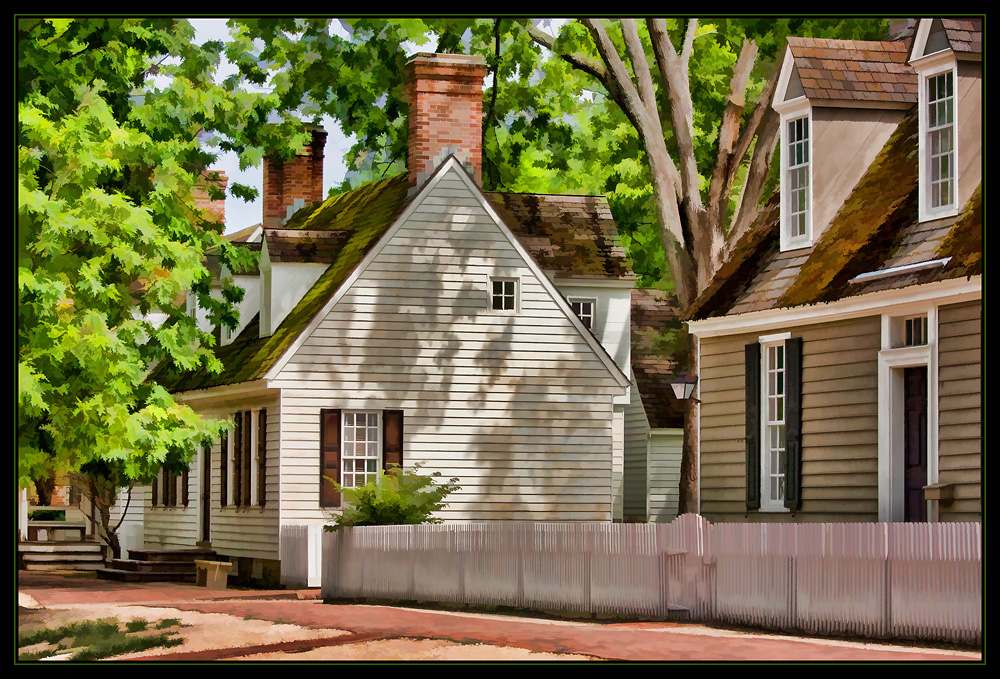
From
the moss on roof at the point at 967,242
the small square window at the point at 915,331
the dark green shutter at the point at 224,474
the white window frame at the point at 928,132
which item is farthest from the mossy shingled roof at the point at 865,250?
the dark green shutter at the point at 224,474

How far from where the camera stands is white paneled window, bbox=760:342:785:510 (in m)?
21.3

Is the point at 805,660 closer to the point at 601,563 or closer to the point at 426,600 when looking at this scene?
the point at 601,563

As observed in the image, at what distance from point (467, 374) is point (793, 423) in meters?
8.46

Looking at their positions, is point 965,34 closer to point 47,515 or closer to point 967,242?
point 967,242

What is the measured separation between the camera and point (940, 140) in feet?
63.3

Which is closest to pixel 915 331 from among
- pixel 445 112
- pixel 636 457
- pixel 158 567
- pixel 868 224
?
pixel 868 224

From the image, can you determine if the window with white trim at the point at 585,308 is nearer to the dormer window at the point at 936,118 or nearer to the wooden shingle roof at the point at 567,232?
the wooden shingle roof at the point at 567,232

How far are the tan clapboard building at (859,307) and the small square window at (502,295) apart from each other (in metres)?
6.00

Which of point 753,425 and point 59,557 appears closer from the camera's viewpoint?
point 753,425

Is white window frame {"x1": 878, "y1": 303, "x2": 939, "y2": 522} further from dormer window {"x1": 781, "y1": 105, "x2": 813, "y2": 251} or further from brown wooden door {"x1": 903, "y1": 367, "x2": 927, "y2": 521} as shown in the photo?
dormer window {"x1": 781, "y1": 105, "x2": 813, "y2": 251}

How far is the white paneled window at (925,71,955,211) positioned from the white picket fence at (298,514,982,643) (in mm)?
4966

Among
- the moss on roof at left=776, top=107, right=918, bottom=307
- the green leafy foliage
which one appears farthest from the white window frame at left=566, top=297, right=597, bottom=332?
the moss on roof at left=776, top=107, right=918, bottom=307

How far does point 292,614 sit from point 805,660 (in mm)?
7722

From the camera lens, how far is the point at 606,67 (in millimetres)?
30125
